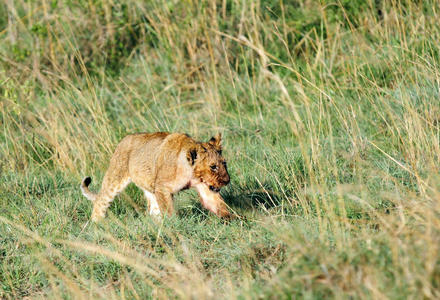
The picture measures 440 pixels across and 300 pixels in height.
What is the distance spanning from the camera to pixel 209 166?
16.0 ft

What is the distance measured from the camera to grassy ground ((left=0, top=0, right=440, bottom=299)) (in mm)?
3357

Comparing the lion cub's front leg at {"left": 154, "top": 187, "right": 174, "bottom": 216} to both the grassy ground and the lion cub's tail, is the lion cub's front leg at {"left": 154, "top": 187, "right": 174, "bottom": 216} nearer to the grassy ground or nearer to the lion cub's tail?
the grassy ground

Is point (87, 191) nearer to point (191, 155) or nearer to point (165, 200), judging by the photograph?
point (165, 200)

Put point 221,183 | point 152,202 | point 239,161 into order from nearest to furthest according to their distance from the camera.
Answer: point 221,183, point 152,202, point 239,161

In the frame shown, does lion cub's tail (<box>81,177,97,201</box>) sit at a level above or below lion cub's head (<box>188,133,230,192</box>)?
below

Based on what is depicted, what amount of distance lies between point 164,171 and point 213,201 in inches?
20.5

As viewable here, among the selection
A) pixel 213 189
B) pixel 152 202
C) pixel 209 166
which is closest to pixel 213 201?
pixel 213 189

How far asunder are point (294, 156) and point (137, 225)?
156cm

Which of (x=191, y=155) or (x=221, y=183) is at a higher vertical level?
(x=191, y=155)

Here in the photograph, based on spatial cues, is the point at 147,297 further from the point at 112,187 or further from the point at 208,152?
the point at 112,187

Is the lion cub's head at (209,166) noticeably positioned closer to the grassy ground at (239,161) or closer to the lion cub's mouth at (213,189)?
the lion cub's mouth at (213,189)

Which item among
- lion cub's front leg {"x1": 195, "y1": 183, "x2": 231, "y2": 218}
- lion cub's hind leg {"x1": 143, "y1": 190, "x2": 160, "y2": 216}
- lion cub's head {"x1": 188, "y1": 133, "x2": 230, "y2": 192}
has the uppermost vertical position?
lion cub's head {"x1": 188, "y1": 133, "x2": 230, "y2": 192}

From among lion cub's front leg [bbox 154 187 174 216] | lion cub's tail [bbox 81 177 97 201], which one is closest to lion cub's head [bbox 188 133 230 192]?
lion cub's front leg [bbox 154 187 174 216]

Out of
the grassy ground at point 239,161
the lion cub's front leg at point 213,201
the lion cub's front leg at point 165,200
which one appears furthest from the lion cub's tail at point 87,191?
the lion cub's front leg at point 213,201
